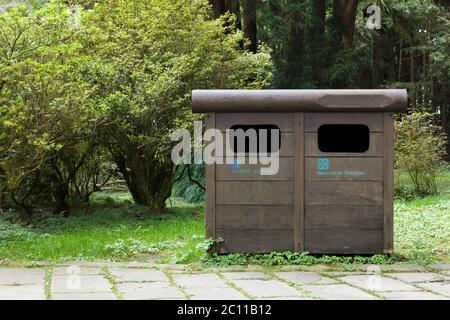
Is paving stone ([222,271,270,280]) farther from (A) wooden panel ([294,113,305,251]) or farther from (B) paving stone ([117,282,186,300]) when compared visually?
(A) wooden panel ([294,113,305,251])

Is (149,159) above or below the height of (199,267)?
above

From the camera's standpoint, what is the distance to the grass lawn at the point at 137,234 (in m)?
6.82

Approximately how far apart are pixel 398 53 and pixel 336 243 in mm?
25837

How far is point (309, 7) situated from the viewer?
1864cm

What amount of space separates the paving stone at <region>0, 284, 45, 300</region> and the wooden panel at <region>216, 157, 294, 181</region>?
7.02 feet

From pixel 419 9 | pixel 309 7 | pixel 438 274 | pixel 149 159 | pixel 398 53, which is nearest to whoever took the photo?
pixel 438 274

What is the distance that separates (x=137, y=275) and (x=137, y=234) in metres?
3.17

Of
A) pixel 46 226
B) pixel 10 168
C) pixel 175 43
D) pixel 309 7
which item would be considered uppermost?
pixel 309 7

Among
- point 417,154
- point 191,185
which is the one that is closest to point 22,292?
point 191,185

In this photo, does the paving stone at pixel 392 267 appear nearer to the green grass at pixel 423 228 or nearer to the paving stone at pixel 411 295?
the green grass at pixel 423 228

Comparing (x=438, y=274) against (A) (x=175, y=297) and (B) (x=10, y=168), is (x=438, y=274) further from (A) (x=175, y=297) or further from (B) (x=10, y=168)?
(B) (x=10, y=168)

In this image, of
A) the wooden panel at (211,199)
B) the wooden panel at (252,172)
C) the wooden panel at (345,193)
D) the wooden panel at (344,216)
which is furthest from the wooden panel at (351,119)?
the wooden panel at (211,199)

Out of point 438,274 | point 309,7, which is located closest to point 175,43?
point 438,274

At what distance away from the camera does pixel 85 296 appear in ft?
15.4
